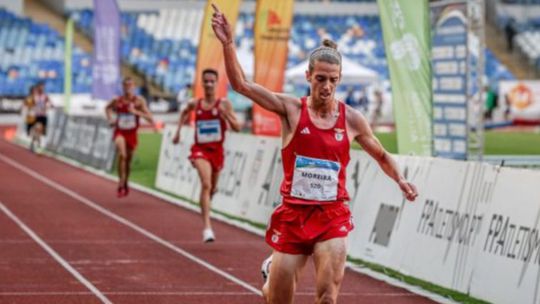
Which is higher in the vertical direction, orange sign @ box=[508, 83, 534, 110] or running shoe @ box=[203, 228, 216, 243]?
orange sign @ box=[508, 83, 534, 110]

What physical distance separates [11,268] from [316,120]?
6.41 metres

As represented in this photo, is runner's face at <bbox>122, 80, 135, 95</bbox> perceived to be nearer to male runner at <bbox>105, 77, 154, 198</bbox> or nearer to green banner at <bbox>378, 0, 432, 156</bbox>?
male runner at <bbox>105, 77, 154, 198</bbox>

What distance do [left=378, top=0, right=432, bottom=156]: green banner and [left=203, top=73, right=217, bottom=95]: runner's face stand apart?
2.16 meters

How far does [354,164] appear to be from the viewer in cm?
1505

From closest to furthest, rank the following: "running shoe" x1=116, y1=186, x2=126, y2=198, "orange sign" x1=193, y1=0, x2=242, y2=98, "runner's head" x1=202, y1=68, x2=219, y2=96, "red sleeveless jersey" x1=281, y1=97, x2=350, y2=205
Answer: "red sleeveless jersey" x1=281, y1=97, x2=350, y2=205 < "runner's head" x1=202, y1=68, x2=219, y2=96 < "running shoe" x1=116, y1=186, x2=126, y2=198 < "orange sign" x1=193, y1=0, x2=242, y2=98

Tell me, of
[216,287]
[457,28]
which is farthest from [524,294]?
[457,28]

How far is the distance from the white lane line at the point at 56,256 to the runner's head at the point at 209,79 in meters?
2.68

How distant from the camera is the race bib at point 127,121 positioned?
73.2 ft

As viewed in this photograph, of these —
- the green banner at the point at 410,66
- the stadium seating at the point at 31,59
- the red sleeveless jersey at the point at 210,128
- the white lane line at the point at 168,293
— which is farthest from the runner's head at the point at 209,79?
the stadium seating at the point at 31,59

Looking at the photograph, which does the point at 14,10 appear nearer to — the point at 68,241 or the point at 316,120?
the point at 68,241

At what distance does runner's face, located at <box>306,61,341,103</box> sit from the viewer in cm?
756

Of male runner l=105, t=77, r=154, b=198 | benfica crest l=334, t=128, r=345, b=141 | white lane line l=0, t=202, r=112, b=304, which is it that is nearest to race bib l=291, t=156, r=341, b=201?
benfica crest l=334, t=128, r=345, b=141

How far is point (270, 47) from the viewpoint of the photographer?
23.8m

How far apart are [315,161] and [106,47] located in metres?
23.7
